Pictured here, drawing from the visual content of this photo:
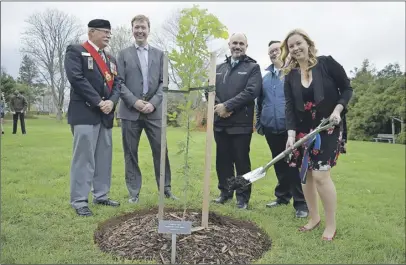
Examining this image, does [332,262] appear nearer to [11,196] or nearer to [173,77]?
[173,77]

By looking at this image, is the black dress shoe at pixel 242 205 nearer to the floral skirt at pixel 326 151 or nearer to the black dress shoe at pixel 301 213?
the black dress shoe at pixel 301 213

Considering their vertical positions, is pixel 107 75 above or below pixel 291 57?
below

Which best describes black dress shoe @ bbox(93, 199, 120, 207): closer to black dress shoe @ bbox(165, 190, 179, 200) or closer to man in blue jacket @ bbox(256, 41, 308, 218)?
black dress shoe @ bbox(165, 190, 179, 200)

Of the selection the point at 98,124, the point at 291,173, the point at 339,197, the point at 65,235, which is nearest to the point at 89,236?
the point at 65,235

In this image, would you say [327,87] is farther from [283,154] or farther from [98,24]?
[98,24]

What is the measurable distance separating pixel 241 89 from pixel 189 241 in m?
2.16

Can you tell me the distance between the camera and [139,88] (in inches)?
201

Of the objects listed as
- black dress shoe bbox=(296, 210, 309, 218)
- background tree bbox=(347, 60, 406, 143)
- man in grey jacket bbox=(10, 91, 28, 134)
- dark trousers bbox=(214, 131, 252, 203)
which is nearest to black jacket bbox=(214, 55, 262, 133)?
dark trousers bbox=(214, 131, 252, 203)

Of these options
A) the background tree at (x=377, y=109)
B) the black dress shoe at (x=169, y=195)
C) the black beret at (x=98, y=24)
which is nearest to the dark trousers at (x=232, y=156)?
the black dress shoe at (x=169, y=195)

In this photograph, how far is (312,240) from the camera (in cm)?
408

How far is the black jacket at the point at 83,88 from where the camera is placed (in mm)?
4629

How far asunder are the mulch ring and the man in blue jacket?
93 cm

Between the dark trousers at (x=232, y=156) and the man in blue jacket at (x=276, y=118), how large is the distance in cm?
34

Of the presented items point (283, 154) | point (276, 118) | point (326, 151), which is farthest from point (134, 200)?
point (326, 151)
